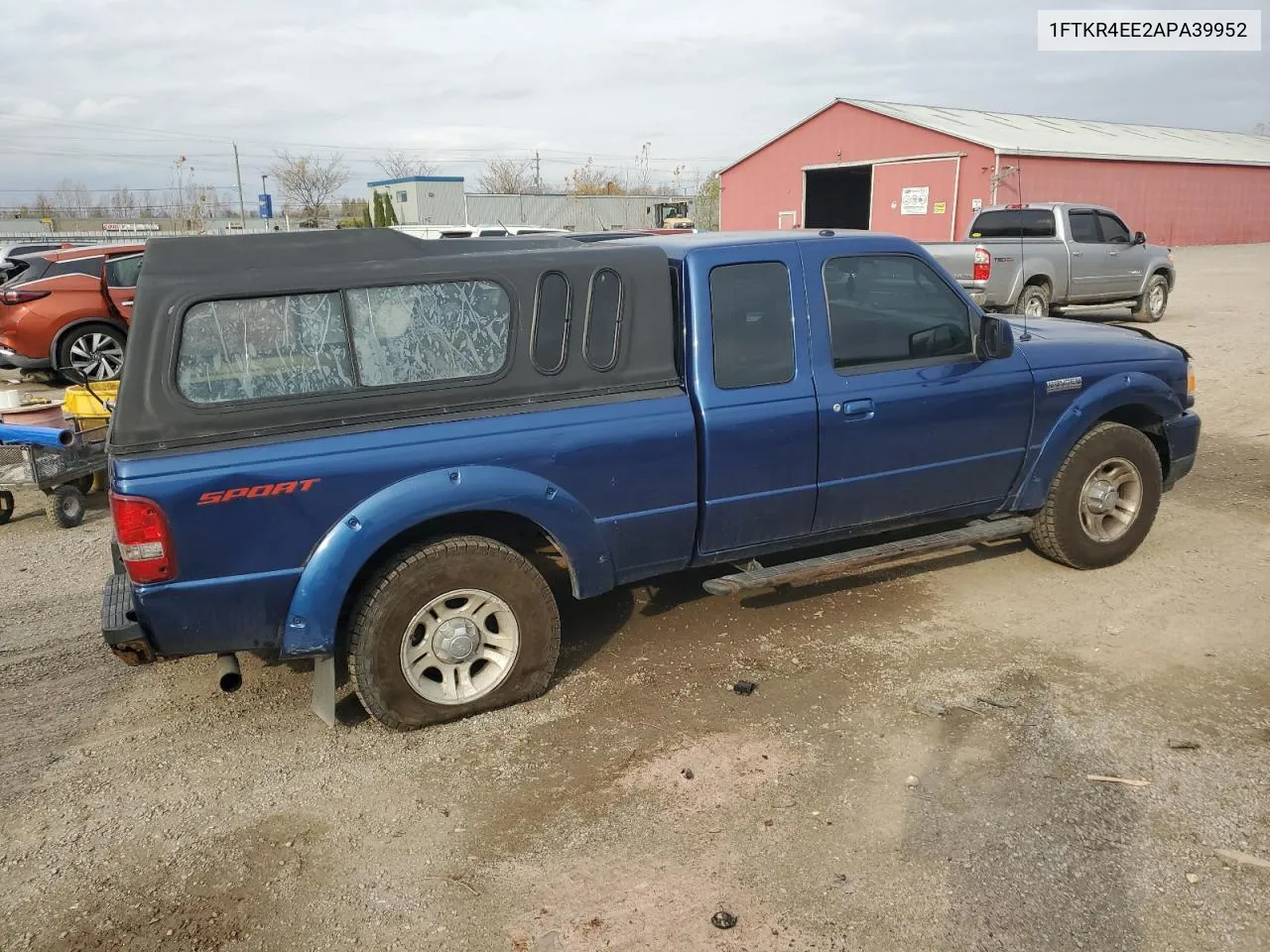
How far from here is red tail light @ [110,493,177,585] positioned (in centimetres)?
327

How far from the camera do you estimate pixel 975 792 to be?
3432 mm

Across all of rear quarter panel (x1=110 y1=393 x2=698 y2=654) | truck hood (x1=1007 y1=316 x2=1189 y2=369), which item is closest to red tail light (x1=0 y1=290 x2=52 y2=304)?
rear quarter panel (x1=110 y1=393 x2=698 y2=654)

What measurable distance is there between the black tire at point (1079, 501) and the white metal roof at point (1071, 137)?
22.4 meters

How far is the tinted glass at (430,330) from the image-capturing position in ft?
12.0

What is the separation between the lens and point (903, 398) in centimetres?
455

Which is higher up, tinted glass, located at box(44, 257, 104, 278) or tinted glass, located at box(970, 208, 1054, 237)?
tinted glass, located at box(970, 208, 1054, 237)

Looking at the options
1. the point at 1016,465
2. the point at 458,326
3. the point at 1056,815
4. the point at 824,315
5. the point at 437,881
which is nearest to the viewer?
the point at 437,881

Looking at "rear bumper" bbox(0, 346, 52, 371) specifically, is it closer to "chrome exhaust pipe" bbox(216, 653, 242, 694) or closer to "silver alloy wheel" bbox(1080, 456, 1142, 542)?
"chrome exhaust pipe" bbox(216, 653, 242, 694)

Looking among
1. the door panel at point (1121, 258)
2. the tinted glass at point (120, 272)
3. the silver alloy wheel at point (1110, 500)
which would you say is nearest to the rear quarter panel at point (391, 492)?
the silver alloy wheel at point (1110, 500)

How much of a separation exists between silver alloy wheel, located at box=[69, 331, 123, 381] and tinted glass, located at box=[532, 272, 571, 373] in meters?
9.69

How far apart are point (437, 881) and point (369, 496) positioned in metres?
1.39

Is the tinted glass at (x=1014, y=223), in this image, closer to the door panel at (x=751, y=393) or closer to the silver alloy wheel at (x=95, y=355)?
the door panel at (x=751, y=393)

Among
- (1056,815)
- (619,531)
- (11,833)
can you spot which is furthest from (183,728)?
(1056,815)

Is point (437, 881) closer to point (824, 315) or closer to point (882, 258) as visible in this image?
point (824, 315)
